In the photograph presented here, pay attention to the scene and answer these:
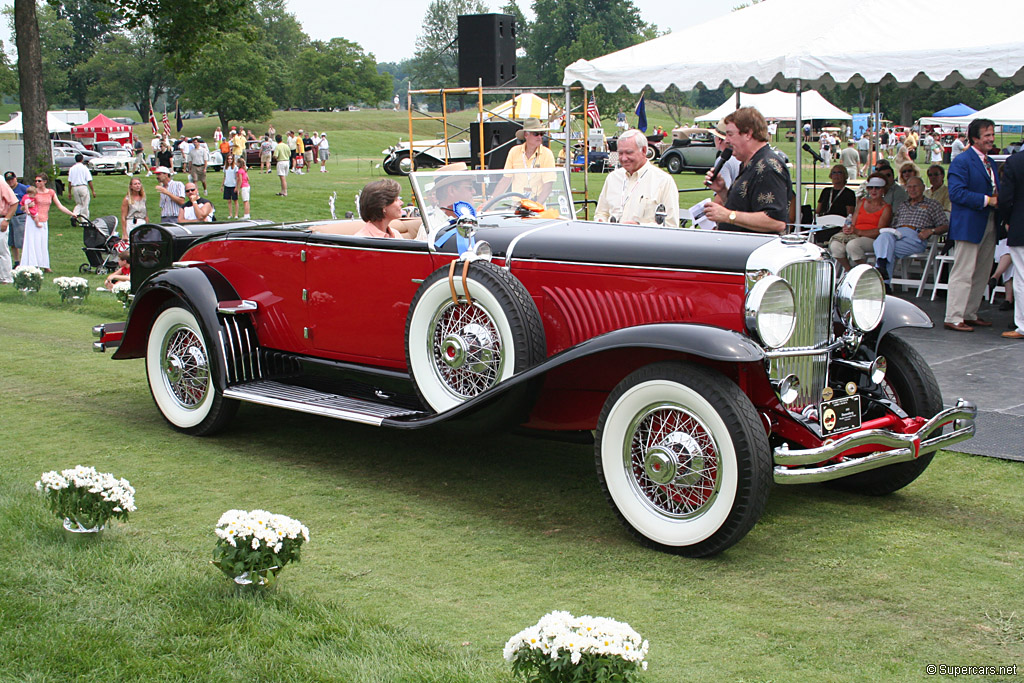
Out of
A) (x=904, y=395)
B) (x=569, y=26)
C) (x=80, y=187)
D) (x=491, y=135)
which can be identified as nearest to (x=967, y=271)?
(x=904, y=395)

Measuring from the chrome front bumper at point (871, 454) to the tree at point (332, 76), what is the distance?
85458 millimetres

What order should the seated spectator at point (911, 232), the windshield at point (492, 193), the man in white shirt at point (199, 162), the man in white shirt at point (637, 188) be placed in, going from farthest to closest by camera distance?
→ the man in white shirt at point (199, 162) < the seated spectator at point (911, 232) < the man in white shirt at point (637, 188) < the windshield at point (492, 193)

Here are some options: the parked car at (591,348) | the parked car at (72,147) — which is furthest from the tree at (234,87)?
the parked car at (591,348)

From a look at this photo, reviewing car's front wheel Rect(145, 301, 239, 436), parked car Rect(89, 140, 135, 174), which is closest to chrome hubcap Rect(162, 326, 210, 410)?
car's front wheel Rect(145, 301, 239, 436)

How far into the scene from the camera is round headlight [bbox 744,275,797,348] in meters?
3.93

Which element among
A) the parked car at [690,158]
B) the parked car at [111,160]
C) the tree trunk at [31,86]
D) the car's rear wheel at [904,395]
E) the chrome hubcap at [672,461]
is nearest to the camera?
the chrome hubcap at [672,461]

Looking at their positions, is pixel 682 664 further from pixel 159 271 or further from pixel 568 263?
pixel 159 271

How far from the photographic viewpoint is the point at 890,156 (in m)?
44.2

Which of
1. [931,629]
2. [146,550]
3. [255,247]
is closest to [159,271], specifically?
[255,247]

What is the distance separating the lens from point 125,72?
295ft

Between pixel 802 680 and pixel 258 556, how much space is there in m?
1.87

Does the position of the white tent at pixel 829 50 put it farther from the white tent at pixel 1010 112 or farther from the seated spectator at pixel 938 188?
the white tent at pixel 1010 112

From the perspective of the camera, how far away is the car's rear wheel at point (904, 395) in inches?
176

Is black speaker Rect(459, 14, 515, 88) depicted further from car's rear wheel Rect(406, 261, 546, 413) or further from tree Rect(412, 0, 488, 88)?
tree Rect(412, 0, 488, 88)
